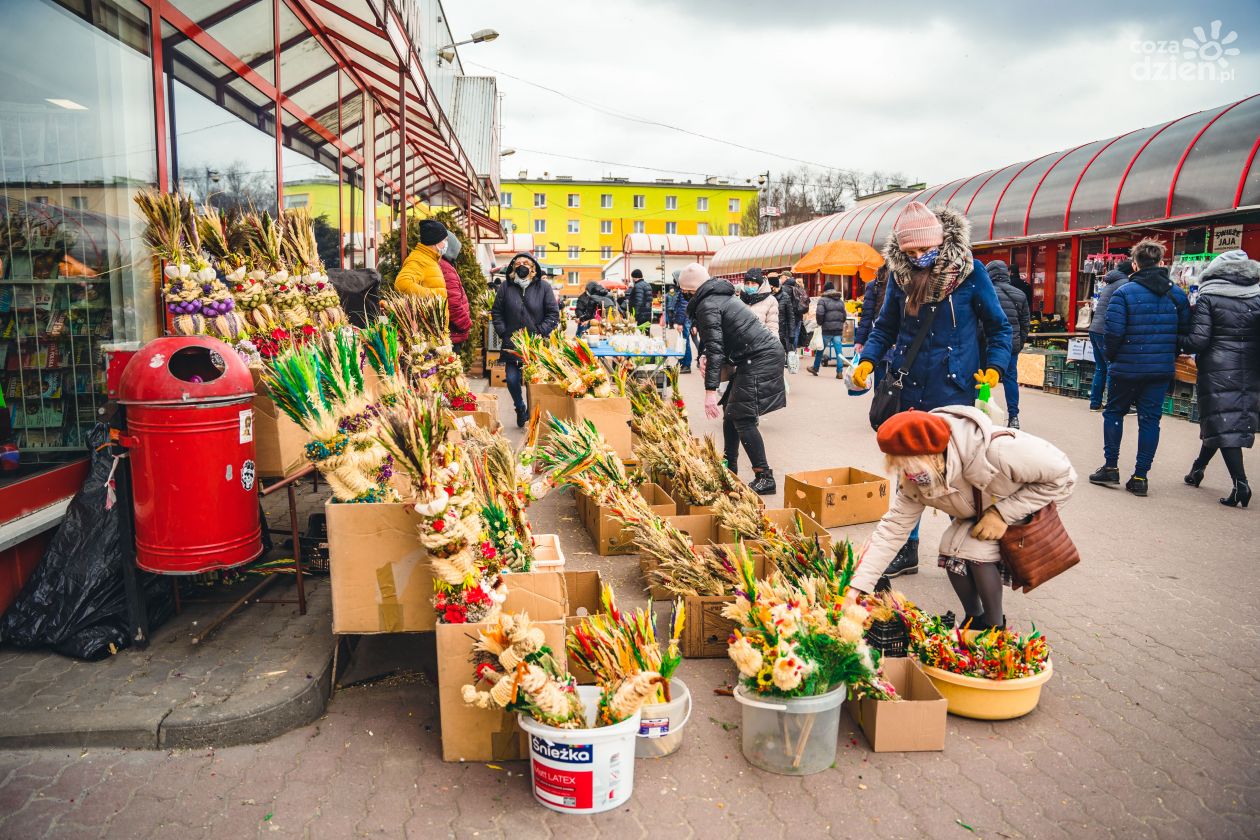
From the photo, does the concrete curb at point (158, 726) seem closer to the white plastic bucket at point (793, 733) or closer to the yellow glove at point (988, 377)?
the white plastic bucket at point (793, 733)

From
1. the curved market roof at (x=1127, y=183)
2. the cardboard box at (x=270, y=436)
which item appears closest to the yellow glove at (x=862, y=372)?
the cardboard box at (x=270, y=436)

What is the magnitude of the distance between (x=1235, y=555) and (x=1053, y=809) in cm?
351

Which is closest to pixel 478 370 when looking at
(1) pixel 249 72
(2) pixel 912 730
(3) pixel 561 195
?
(1) pixel 249 72

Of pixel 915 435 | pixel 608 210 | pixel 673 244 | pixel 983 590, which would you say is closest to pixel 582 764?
pixel 915 435

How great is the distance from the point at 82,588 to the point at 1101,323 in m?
9.26

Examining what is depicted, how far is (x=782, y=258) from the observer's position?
109ft

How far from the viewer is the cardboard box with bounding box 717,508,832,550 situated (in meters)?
4.16

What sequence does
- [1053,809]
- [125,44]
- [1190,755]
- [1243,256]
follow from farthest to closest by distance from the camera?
[1243,256]
[125,44]
[1190,755]
[1053,809]

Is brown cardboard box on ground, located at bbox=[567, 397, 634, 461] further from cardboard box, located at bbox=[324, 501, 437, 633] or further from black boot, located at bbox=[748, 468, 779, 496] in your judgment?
cardboard box, located at bbox=[324, 501, 437, 633]

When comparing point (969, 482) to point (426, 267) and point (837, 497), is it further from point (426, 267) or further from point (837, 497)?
point (426, 267)

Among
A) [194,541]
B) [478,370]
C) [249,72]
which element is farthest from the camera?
[478,370]

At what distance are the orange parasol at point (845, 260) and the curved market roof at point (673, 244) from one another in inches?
1237

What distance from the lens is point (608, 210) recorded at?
78312 millimetres

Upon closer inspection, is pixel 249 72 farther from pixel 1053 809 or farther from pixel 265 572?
pixel 1053 809
